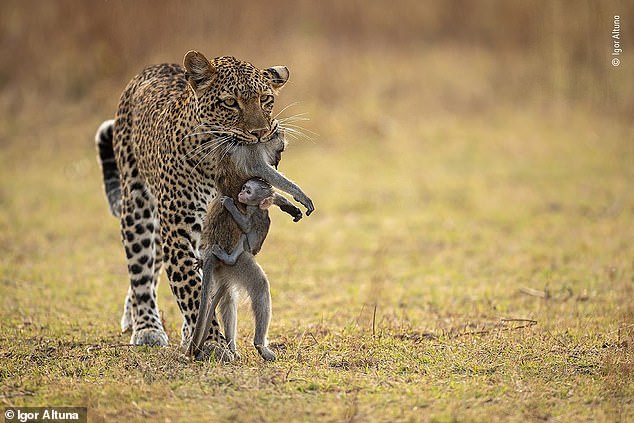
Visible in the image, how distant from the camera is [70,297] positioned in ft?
30.9

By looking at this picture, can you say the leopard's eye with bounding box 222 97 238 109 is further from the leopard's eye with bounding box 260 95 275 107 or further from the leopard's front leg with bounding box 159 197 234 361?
the leopard's front leg with bounding box 159 197 234 361

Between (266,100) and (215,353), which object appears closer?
(215,353)

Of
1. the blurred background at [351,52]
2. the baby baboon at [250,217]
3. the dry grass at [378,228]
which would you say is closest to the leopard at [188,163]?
the baby baboon at [250,217]

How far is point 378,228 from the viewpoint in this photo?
12609 mm

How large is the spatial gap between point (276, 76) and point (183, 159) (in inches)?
35.0

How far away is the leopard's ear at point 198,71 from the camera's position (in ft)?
22.4

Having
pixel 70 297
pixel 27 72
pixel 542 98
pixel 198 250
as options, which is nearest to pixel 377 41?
pixel 542 98

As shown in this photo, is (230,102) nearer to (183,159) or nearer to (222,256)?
(183,159)

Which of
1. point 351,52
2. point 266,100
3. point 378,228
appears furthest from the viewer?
point 351,52

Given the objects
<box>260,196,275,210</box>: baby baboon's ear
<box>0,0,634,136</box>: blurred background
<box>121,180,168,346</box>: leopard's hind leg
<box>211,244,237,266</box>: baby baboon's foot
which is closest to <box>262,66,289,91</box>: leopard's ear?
<box>260,196,275,210</box>: baby baboon's ear

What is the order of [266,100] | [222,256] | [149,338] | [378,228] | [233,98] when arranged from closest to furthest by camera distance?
[222,256] < [233,98] < [266,100] < [149,338] < [378,228]

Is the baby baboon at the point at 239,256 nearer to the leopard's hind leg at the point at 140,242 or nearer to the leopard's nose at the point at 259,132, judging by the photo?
the leopard's nose at the point at 259,132

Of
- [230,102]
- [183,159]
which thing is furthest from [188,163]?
[230,102]

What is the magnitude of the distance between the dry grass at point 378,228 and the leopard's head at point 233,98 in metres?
1.52
